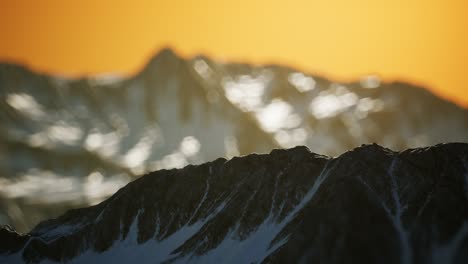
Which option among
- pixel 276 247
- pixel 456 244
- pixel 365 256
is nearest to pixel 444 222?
pixel 456 244

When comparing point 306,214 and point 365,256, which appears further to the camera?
point 306,214

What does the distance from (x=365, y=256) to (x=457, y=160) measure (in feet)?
110

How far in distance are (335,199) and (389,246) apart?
1691 centimetres

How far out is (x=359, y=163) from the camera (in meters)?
195

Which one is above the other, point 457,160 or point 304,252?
point 457,160

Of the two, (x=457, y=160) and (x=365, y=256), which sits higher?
(x=457, y=160)

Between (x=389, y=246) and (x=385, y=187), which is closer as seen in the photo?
(x=389, y=246)

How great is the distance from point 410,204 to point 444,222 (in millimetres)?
8400

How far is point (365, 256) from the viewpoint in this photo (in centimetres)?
17250

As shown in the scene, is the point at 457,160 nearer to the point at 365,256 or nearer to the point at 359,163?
the point at 359,163

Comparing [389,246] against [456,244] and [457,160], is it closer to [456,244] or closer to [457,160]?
[456,244]

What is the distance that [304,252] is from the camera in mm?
177750

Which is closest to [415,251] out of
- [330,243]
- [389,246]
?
[389,246]

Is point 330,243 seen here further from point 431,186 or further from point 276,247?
point 431,186
